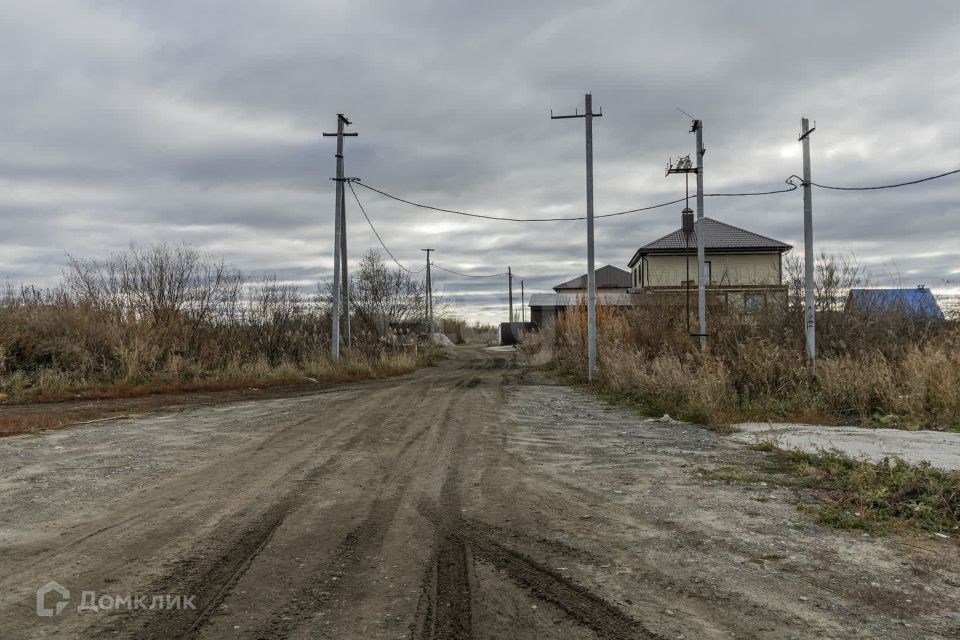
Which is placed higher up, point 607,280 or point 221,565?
point 607,280

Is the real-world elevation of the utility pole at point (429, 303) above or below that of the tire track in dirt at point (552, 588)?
above

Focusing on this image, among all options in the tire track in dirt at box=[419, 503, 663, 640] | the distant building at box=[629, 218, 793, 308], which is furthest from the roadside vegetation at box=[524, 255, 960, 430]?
the distant building at box=[629, 218, 793, 308]

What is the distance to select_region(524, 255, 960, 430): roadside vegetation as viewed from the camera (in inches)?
373

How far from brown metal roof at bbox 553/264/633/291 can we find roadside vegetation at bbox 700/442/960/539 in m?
55.1

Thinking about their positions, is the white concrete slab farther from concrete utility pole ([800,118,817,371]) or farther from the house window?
the house window

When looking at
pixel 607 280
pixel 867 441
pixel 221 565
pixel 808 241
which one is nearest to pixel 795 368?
pixel 808 241

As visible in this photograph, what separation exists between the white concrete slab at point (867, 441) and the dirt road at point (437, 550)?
37.0 inches

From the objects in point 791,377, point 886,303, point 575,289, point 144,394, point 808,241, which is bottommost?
point 144,394

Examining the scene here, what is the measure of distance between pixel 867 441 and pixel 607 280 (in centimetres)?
5758

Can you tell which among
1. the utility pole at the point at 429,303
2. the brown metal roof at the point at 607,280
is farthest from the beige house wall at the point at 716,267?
the brown metal roof at the point at 607,280

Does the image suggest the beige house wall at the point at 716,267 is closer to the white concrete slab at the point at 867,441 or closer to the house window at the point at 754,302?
the house window at the point at 754,302

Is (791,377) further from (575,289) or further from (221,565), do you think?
(575,289)

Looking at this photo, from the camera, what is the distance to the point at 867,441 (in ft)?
24.7

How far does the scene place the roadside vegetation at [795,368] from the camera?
9484 mm
